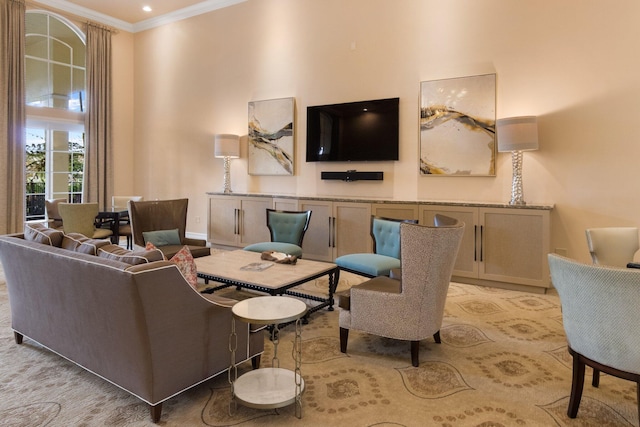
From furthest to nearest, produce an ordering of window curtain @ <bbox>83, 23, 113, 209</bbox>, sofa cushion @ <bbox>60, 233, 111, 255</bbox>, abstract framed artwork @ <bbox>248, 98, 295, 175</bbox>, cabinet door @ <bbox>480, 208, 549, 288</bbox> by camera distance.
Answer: window curtain @ <bbox>83, 23, 113, 209</bbox>
abstract framed artwork @ <bbox>248, 98, 295, 175</bbox>
cabinet door @ <bbox>480, 208, 549, 288</bbox>
sofa cushion @ <bbox>60, 233, 111, 255</bbox>

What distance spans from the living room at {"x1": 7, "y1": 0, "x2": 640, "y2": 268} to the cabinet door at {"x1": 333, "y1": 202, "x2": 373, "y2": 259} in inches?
19.8

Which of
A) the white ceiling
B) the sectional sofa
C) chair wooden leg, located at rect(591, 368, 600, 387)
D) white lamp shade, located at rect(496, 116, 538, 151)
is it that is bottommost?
chair wooden leg, located at rect(591, 368, 600, 387)

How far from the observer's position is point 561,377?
8.46 ft

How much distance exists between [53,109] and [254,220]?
14.3 feet

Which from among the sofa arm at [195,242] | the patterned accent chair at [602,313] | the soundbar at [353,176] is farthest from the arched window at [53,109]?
the patterned accent chair at [602,313]

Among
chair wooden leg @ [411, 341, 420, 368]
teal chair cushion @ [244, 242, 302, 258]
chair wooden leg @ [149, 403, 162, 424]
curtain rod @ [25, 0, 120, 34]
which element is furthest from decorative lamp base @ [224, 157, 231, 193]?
chair wooden leg @ [149, 403, 162, 424]

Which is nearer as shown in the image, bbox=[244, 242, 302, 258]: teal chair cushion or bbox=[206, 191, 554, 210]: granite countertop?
bbox=[206, 191, 554, 210]: granite countertop

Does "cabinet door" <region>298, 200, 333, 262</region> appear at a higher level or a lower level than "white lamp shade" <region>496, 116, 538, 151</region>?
lower

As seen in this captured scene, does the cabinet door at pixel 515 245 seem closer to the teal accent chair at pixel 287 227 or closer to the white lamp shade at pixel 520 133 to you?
the white lamp shade at pixel 520 133

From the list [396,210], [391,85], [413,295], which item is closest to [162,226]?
[396,210]

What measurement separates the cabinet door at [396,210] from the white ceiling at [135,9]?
443cm

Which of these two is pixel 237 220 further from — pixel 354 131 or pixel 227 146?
pixel 354 131

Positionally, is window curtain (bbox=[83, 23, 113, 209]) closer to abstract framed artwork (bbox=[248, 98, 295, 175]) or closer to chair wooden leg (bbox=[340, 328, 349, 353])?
abstract framed artwork (bbox=[248, 98, 295, 175])

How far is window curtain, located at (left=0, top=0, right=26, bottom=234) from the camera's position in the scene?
21.4ft
